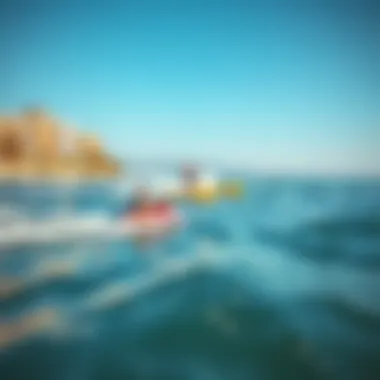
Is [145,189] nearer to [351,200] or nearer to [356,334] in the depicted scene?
[351,200]

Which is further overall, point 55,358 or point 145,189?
point 145,189

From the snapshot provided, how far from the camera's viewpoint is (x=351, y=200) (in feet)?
4.98

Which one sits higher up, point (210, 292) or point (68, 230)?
point (68, 230)

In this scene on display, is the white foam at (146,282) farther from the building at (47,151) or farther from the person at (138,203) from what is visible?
the building at (47,151)

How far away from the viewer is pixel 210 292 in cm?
147

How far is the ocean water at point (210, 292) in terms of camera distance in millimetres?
1432

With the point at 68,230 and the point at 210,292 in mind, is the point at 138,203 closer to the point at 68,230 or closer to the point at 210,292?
the point at 68,230

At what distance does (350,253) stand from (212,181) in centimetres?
41

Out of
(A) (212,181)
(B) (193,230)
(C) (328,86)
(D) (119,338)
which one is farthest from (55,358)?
(C) (328,86)

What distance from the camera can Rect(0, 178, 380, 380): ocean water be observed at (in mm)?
1432

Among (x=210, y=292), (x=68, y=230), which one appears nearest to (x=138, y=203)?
(x=68, y=230)

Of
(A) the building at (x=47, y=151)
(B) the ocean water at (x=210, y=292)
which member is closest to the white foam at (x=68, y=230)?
(B) the ocean water at (x=210, y=292)

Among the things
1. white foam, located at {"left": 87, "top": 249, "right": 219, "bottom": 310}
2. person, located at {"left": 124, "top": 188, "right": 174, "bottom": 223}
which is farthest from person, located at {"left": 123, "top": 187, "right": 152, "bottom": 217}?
white foam, located at {"left": 87, "top": 249, "right": 219, "bottom": 310}

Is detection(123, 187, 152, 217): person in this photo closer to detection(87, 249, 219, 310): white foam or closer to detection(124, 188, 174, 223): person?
detection(124, 188, 174, 223): person
